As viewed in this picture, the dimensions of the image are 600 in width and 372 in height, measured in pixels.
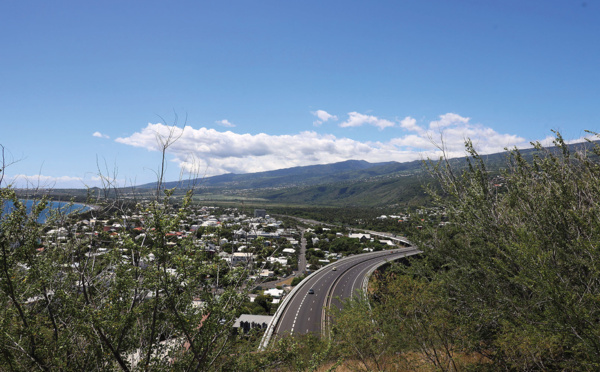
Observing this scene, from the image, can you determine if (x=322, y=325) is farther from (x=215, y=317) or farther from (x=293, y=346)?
(x=215, y=317)

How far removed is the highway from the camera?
24227mm

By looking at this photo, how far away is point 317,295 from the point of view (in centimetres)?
3228

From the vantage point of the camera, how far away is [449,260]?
11273 millimetres

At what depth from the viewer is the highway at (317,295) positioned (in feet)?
79.5

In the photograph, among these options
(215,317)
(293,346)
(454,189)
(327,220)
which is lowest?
(327,220)

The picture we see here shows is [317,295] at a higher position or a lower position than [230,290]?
lower

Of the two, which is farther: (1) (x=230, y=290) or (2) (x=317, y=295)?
(2) (x=317, y=295)

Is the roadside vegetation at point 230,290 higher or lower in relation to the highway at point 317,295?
higher

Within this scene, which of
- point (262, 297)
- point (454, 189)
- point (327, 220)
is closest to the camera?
point (454, 189)

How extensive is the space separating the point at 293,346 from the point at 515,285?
7.16 metres

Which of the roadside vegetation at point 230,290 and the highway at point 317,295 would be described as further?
the highway at point 317,295

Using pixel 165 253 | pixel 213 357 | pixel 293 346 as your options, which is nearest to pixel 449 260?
pixel 293 346

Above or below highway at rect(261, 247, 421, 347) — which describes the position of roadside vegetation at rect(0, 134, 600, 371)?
above

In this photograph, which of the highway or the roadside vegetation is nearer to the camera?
the roadside vegetation
